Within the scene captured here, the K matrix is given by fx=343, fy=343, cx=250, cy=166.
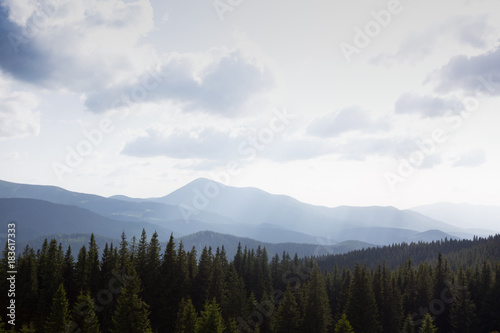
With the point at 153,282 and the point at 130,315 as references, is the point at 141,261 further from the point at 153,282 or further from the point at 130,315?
the point at 130,315

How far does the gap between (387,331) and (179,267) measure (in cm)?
4093

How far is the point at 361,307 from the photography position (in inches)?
2227

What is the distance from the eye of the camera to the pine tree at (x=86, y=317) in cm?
3476

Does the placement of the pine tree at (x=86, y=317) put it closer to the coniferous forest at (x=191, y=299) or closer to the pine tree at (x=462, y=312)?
the coniferous forest at (x=191, y=299)

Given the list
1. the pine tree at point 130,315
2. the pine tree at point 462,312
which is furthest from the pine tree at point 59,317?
the pine tree at point 462,312

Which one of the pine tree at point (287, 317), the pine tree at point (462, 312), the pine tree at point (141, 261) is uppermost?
the pine tree at point (141, 261)

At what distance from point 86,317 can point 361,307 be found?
1652 inches

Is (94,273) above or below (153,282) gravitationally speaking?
above

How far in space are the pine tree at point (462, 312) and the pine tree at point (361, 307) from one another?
64.5 feet

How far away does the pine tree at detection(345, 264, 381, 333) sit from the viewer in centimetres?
5597

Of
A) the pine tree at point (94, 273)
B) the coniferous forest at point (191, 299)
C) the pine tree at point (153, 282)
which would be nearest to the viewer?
the coniferous forest at point (191, 299)

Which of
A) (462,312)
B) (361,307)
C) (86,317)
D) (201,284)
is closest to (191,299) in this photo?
(201,284)

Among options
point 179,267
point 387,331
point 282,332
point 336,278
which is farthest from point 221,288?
point 336,278

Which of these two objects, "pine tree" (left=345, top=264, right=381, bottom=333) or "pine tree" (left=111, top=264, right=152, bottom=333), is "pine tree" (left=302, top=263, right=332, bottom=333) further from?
"pine tree" (left=111, top=264, right=152, bottom=333)
